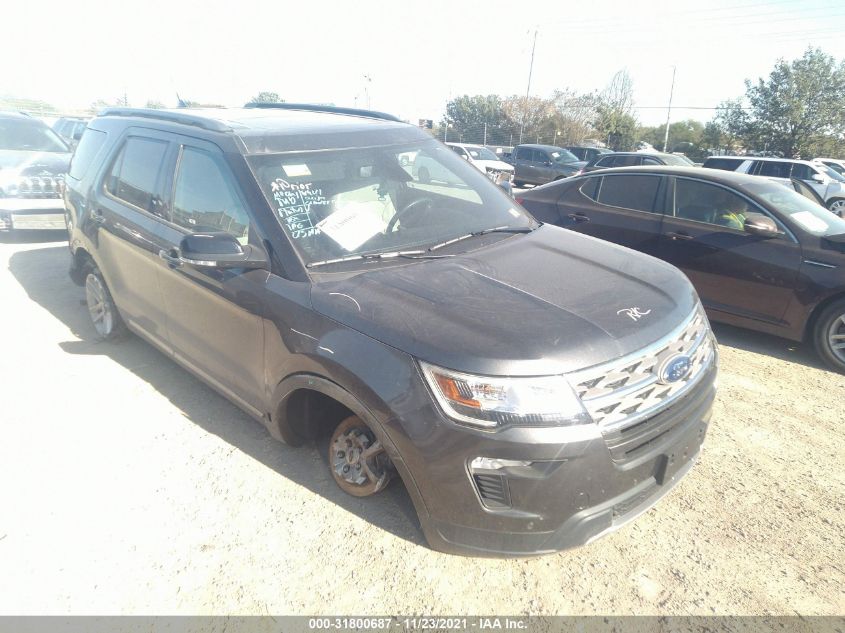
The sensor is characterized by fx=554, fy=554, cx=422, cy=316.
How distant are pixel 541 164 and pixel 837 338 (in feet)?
55.4

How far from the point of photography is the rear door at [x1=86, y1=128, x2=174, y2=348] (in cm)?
357

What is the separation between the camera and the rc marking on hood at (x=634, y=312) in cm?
232

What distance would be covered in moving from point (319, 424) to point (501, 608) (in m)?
1.29

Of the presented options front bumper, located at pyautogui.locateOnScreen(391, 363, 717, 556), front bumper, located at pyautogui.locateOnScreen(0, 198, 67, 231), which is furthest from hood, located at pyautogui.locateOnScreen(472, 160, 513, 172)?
front bumper, located at pyautogui.locateOnScreen(391, 363, 717, 556)

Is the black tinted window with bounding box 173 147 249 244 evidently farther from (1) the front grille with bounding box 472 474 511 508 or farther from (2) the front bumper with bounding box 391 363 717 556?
(1) the front grille with bounding box 472 474 511 508

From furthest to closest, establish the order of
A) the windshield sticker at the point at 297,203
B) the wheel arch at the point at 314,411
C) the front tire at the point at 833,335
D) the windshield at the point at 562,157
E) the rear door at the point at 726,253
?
the windshield at the point at 562,157
the rear door at the point at 726,253
the front tire at the point at 833,335
the windshield sticker at the point at 297,203
the wheel arch at the point at 314,411

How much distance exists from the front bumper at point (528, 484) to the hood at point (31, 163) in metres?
8.92

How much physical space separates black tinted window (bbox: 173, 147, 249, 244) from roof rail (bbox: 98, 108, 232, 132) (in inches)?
6.7

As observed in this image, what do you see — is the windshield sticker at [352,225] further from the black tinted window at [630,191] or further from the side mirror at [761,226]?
the black tinted window at [630,191]

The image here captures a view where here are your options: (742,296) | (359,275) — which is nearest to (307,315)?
(359,275)

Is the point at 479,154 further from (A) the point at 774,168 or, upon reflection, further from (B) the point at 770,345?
(B) the point at 770,345

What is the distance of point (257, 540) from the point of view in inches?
102

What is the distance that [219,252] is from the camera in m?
2.61

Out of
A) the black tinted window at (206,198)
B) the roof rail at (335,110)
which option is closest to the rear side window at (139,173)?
the black tinted window at (206,198)
